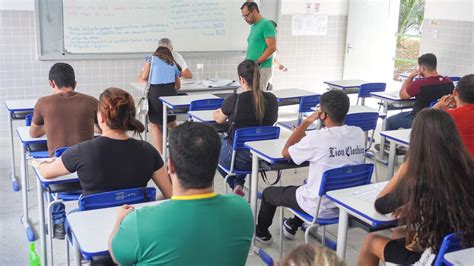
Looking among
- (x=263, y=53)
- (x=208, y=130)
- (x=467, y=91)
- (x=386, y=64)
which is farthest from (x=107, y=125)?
(x=386, y=64)

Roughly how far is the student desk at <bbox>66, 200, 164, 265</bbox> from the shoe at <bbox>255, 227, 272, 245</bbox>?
4.91 ft

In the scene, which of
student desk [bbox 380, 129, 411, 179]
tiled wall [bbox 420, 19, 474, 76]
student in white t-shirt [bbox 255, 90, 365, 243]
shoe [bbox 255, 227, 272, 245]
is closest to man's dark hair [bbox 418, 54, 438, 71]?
student desk [bbox 380, 129, 411, 179]

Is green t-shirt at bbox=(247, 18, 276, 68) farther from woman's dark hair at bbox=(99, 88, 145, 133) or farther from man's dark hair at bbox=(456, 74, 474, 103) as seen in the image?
woman's dark hair at bbox=(99, 88, 145, 133)

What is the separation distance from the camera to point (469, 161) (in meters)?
2.41

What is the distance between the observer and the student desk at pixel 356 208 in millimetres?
2629

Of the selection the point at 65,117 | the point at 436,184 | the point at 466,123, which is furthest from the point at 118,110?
the point at 466,123

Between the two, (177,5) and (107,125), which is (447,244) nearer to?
(107,125)

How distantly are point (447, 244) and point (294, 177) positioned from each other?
11.0 feet

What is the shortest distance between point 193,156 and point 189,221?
23 cm

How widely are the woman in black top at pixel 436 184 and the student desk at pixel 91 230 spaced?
1288 mm

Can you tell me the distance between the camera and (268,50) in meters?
6.56

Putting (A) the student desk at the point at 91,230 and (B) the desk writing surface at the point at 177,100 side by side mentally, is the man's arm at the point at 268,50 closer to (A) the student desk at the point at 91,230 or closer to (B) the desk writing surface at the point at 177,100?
Answer: (B) the desk writing surface at the point at 177,100

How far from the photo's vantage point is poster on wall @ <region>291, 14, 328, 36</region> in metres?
8.29

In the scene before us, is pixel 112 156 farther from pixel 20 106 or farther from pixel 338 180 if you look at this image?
pixel 20 106
